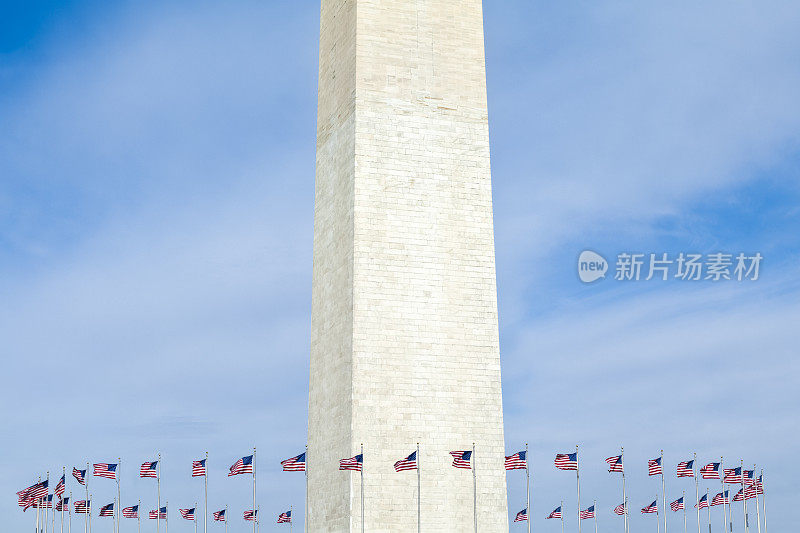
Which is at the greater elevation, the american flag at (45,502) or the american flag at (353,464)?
the american flag at (45,502)

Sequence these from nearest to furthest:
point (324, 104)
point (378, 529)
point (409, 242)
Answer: point (378, 529) → point (409, 242) → point (324, 104)

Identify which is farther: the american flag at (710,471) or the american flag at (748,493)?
the american flag at (748,493)

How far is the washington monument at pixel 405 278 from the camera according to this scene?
36.0m

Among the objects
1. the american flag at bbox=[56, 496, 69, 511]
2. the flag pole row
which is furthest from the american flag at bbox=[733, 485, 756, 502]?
the american flag at bbox=[56, 496, 69, 511]

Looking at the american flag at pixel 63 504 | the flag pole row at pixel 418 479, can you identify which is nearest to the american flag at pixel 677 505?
the flag pole row at pixel 418 479

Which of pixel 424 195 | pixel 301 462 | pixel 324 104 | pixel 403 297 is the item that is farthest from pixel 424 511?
pixel 324 104

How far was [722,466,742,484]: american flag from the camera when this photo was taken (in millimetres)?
46562

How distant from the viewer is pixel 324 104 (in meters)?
41.2

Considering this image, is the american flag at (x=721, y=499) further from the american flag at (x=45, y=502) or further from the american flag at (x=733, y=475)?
the american flag at (x=45, y=502)

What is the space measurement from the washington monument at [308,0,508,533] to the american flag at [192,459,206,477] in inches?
180

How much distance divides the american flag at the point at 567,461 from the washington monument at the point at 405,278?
3.98m

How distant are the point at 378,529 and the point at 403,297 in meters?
7.26

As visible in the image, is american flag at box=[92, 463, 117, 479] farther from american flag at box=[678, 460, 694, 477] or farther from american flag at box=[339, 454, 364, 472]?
american flag at box=[678, 460, 694, 477]

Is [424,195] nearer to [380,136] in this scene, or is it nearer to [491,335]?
[380,136]
